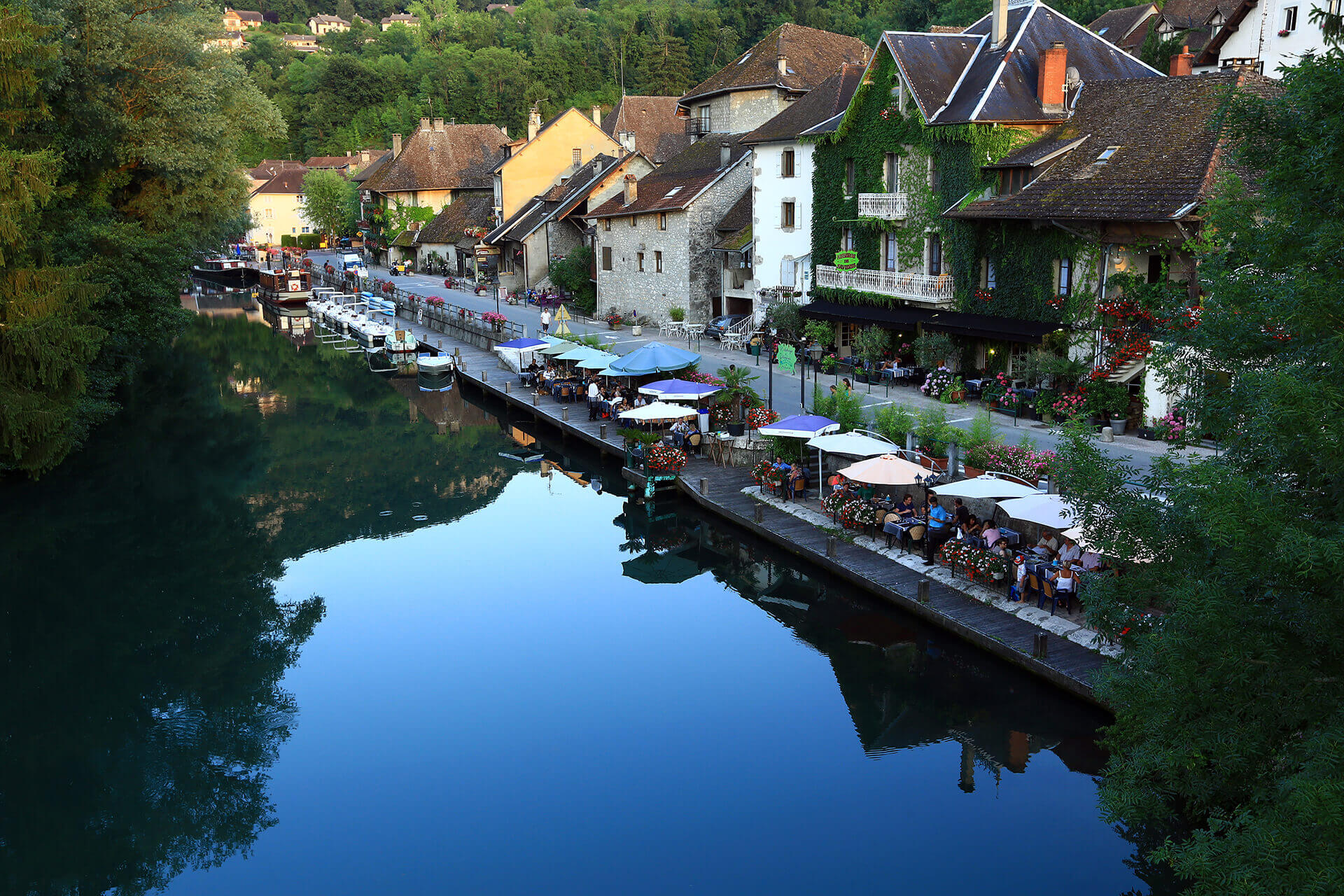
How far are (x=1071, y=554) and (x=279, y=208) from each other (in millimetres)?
104886

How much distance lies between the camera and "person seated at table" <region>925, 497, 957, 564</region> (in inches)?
744

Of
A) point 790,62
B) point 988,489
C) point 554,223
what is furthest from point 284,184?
point 988,489

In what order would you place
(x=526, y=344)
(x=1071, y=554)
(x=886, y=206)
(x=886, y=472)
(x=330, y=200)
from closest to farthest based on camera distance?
(x=1071, y=554) < (x=886, y=472) < (x=886, y=206) < (x=526, y=344) < (x=330, y=200)

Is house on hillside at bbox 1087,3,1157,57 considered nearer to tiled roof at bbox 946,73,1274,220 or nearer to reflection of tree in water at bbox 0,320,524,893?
tiled roof at bbox 946,73,1274,220

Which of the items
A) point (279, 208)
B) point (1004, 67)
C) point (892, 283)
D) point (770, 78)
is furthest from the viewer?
point (279, 208)

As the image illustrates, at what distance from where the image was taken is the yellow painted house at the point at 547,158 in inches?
2517

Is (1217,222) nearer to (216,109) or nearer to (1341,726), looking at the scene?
(1341,726)

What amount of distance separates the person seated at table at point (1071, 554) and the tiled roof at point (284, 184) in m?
102

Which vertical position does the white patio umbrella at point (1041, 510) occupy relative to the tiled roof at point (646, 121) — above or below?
below

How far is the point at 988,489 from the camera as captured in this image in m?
17.9

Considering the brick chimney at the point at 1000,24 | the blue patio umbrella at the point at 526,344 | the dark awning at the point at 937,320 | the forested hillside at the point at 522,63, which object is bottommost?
the blue patio umbrella at the point at 526,344

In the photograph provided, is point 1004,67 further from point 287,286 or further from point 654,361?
point 287,286

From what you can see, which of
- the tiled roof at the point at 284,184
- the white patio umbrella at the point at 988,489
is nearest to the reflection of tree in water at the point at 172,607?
the white patio umbrella at the point at 988,489

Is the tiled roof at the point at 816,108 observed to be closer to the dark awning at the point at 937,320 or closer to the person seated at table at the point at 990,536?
the dark awning at the point at 937,320
